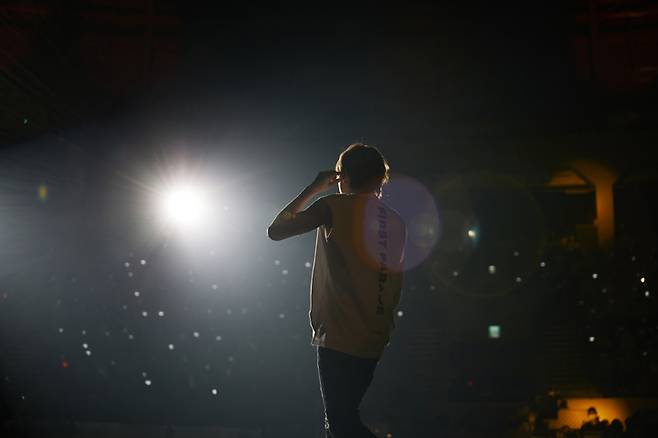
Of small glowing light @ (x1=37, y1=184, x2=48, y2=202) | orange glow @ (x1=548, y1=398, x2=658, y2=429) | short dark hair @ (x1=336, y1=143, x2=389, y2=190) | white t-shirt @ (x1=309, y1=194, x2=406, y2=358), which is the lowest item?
orange glow @ (x1=548, y1=398, x2=658, y2=429)

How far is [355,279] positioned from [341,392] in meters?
0.45

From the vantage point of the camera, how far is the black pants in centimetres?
240

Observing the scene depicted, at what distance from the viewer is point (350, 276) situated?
2.50 m

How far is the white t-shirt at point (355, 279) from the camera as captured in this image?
244 centimetres

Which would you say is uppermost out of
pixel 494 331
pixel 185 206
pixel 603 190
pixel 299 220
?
pixel 603 190

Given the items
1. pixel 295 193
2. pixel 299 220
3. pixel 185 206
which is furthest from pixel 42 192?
pixel 299 220

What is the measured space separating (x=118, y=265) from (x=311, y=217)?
18.9ft

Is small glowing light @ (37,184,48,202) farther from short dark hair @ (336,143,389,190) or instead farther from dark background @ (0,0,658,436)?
short dark hair @ (336,143,389,190)

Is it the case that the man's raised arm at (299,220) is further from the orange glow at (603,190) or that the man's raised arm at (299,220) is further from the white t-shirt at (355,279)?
the orange glow at (603,190)

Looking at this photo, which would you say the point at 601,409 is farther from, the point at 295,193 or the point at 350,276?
the point at 350,276

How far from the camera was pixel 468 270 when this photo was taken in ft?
30.8

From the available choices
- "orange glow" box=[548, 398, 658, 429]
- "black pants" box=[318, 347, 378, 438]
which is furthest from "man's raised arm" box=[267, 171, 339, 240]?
"orange glow" box=[548, 398, 658, 429]

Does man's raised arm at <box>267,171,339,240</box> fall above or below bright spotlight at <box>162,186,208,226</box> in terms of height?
below

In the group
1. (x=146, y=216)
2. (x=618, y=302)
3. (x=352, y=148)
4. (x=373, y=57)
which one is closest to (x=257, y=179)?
(x=146, y=216)
